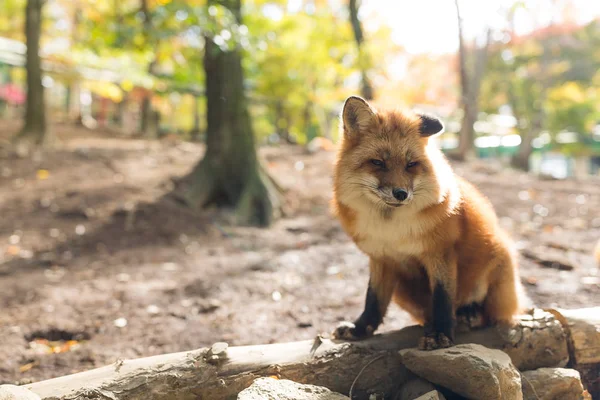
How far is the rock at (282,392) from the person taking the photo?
207 centimetres

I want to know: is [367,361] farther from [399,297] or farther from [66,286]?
[66,286]

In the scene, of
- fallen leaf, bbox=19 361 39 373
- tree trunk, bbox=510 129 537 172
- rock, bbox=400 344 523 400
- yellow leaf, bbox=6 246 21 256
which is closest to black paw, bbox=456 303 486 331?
rock, bbox=400 344 523 400

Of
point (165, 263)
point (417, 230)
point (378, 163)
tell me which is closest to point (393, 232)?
point (417, 230)

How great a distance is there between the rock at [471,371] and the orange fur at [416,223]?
0.39m

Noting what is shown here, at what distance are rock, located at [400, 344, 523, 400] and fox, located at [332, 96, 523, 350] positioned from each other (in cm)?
15

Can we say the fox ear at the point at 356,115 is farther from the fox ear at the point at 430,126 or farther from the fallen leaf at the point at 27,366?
the fallen leaf at the point at 27,366

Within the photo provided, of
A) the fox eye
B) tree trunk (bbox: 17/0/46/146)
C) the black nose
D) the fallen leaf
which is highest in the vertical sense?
tree trunk (bbox: 17/0/46/146)

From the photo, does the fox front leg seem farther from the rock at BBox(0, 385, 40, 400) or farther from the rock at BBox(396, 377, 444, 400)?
the rock at BBox(0, 385, 40, 400)

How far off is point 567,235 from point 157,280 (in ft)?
19.4

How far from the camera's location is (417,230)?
254 cm

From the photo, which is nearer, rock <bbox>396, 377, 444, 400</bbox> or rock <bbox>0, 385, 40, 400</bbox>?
rock <bbox>0, 385, 40, 400</bbox>

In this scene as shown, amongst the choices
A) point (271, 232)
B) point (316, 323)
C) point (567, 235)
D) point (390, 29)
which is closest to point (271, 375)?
point (316, 323)

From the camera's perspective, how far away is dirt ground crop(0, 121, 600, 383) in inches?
154

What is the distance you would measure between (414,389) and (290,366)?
2.14 feet
